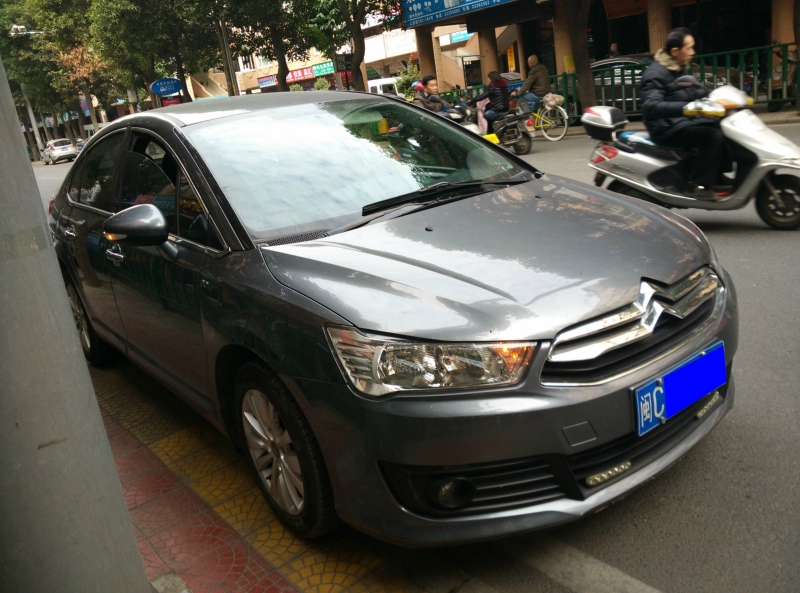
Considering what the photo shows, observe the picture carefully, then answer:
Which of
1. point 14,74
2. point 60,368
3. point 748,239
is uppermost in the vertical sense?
point 14,74

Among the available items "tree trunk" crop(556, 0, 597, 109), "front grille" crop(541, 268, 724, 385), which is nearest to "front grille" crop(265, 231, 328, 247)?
"front grille" crop(541, 268, 724, 385)

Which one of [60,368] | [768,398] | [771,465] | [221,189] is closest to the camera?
[60,368]

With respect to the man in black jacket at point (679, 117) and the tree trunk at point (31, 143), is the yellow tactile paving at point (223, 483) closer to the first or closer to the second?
the man in black jacket at point (679, 117)

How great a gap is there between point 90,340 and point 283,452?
2.89 m

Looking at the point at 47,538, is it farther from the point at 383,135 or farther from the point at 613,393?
the point at 383,135

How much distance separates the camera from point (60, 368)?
198 cm

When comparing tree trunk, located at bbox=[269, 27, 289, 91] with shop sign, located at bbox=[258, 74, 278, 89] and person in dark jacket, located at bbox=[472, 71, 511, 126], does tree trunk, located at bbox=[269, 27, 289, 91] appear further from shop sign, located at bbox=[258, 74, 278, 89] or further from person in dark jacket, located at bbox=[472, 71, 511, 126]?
shop sign, located at bbox=[258, 74, 278, 89]

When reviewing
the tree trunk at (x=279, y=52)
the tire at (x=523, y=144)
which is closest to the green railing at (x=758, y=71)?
the tire at (x=523, y=144)

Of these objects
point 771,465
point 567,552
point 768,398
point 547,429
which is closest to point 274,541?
point 567,552

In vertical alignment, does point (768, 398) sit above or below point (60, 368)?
below

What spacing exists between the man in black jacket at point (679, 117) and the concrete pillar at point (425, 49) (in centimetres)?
2065

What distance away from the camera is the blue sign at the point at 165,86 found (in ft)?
111

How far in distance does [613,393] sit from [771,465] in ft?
3.56

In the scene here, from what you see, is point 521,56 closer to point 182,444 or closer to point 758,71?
point 758,71
